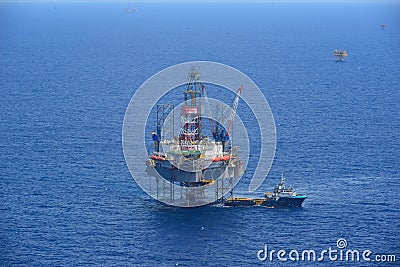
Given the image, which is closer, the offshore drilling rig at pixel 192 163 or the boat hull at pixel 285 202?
the boat hull at pixel 285 202

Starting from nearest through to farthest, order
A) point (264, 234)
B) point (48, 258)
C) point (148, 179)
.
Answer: point (48, 258) < point (264, 234) < point (148, 179)

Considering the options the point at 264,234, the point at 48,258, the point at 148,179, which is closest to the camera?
the point at 48,258

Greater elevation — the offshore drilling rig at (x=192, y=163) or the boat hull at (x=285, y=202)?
the offshore drilling rig at (x=192, y=163)

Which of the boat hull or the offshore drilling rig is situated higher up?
the offshore drilling rig

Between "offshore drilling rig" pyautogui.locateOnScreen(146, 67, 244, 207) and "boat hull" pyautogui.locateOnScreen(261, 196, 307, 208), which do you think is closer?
"boat hull" pyautogui.locateOnScreen(261, 196, 307, 208)

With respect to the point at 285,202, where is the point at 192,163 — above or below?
above

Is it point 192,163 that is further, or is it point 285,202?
point 192,163

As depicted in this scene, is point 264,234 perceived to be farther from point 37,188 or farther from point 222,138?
point 37,188

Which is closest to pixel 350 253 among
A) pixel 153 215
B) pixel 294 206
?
pixel 294 206
